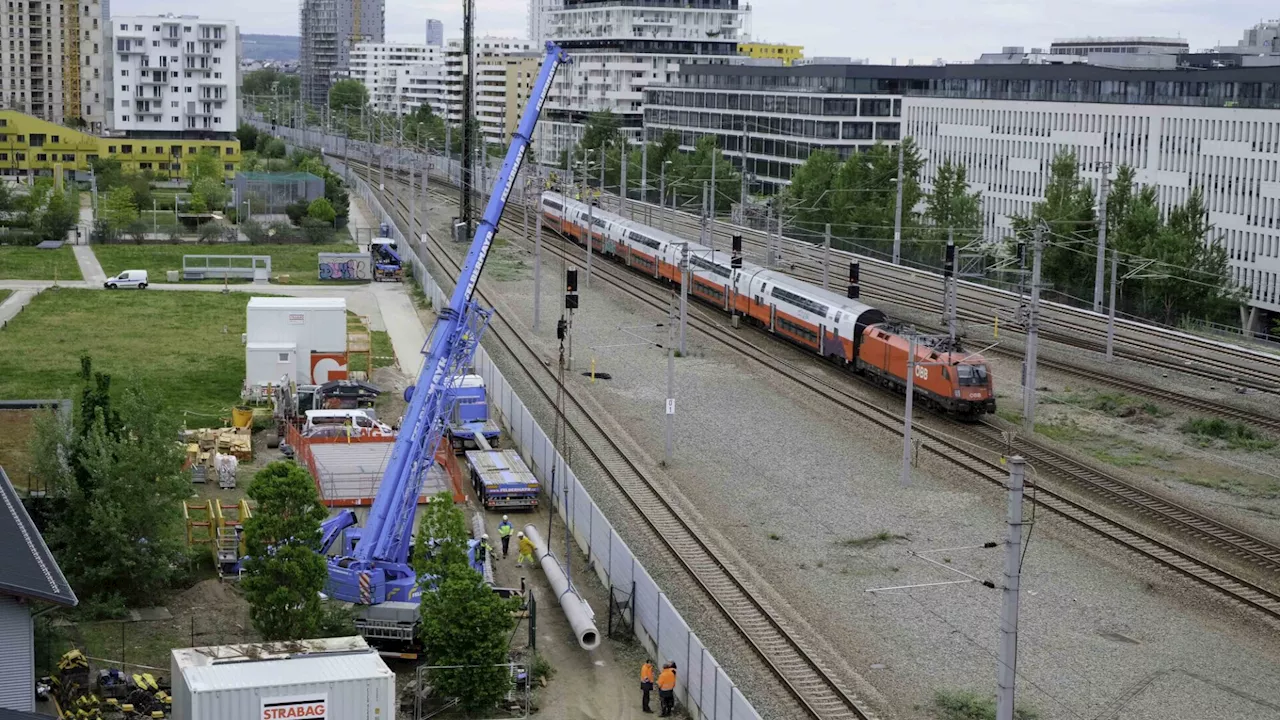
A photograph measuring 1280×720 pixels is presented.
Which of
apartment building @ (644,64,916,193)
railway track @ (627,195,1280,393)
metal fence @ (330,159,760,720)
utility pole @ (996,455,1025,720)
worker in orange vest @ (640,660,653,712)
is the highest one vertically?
apartment building @ (644,64,916,193)

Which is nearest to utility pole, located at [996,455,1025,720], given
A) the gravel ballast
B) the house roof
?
the gravel ballast

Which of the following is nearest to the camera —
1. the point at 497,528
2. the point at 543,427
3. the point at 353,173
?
the point at 497,528

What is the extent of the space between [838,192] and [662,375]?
124ft

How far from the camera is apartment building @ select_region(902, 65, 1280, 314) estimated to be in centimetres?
7994

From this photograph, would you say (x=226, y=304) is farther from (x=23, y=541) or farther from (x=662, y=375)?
(x=23, y=541)

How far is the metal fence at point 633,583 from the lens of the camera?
2392 cm

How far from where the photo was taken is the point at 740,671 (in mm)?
26375

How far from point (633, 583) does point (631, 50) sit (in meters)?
150

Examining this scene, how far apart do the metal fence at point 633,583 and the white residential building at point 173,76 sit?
10682cm

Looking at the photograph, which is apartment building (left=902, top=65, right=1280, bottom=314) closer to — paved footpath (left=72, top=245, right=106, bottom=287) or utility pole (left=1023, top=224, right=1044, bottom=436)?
utility pole (left=1023, top=224, right=1044, bottom=436)

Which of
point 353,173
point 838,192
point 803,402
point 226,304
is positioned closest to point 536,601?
point 803,402

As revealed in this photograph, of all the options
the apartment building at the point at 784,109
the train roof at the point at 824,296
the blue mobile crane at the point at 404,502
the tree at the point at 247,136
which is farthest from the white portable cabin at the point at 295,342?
the tree at the point at 247,136

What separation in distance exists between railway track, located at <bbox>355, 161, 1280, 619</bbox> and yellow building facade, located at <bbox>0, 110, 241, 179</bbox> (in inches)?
3980

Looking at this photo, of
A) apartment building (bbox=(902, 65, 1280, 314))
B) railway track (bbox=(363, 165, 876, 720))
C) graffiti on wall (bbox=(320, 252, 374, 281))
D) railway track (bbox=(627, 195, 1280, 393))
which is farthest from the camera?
apartment building (bbox=(902, 65, 1280, 314))
